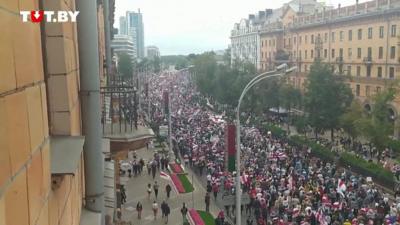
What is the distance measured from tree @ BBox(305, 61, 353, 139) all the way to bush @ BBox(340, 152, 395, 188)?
11.1m

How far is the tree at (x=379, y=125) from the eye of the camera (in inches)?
1369

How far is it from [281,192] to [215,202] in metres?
3.64

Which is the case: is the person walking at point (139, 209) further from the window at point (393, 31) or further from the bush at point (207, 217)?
the window at point (393, 31)

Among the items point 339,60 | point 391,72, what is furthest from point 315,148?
point 339,60

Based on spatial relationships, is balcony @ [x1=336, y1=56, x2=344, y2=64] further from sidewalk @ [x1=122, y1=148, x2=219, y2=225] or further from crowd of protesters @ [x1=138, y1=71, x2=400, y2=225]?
sidewalk @ [x1=122, y1=148, x2=219, y2=225]

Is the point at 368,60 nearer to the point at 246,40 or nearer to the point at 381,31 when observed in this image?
the point at 381,31

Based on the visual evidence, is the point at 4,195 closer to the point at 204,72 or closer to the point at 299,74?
the point at 299,74

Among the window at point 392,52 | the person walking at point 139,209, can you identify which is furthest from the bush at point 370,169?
the window at point 392,52

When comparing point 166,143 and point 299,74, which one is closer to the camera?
point 166,143

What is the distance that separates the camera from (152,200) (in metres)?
26.6

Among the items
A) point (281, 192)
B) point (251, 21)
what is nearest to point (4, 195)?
point (281, 192)

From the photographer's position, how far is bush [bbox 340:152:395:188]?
94.8ft

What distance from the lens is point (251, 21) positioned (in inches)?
4414

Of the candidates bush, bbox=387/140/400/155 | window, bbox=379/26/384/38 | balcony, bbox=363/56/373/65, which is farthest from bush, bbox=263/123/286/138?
window, bbox=379/26/384/38
